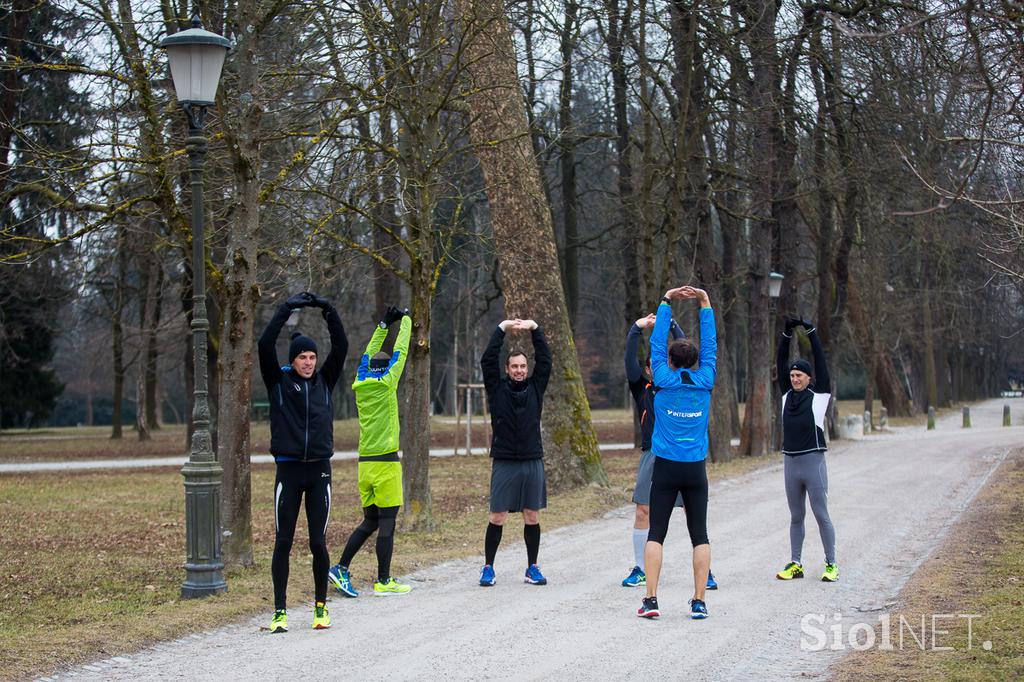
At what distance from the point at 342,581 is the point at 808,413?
4215mm

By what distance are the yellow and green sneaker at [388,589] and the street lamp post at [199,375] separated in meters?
1.24

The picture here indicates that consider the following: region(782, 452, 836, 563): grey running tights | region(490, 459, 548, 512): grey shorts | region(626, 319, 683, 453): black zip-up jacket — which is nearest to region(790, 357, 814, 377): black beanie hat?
region(782, 452, 836, 563): grey running tights

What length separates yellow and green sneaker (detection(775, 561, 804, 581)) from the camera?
9.74 m

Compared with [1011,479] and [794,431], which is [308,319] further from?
[794,431]

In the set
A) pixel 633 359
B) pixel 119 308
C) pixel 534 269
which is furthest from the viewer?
pixel 119 308

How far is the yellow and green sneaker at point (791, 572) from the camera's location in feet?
32.0

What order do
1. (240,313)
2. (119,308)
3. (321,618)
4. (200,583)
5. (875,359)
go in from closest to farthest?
(321,618) → (200,583) → (240,313) → (119,308) → (875,359)

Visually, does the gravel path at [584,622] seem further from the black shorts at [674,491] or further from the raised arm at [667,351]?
the raised arm at [667,351]

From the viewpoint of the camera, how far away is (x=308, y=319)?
42.3 m

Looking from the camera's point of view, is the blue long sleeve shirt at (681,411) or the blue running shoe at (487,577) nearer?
the blue long sleeve shirt at (681,411)

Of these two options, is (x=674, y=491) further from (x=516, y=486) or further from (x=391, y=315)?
(x=391, y=315)

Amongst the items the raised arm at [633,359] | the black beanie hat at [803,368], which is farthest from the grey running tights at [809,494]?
the raised arm at [633,359]

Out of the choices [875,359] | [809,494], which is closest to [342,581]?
[809,494]

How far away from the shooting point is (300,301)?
25.9 ft
